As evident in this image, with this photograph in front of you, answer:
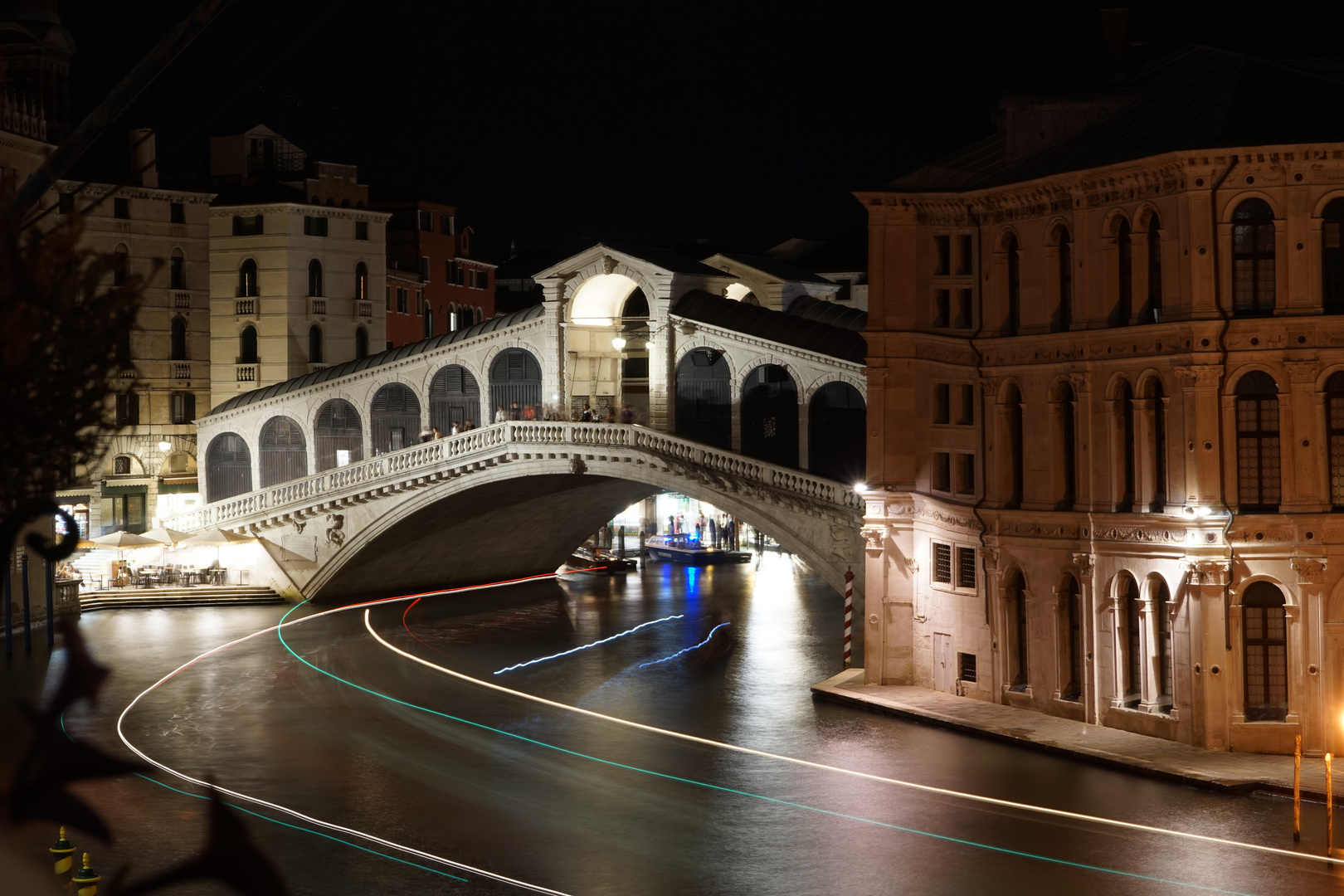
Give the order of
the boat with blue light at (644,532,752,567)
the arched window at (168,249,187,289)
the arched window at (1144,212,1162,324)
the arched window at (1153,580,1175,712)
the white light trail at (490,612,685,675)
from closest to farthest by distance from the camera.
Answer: the arched window at (1153,580,1175,712) < the arched window at (1144,212,1162,324) < the white light trail at (490,612,685,675) < the arched window at (168,249,187,289) < the boat with blue light at (644,532,752,567)

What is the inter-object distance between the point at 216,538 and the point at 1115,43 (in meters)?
32.5

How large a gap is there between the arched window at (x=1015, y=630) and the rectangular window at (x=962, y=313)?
17.6ft

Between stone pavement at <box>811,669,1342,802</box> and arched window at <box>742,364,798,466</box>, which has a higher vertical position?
arched window at <box>742,364,798,466</box>

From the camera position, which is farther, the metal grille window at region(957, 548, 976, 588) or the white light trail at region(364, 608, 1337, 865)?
the metal grille window at region(957, 548, 976, 588)

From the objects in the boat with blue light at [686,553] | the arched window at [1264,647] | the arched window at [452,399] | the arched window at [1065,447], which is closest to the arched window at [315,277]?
the arched window at [452,399]

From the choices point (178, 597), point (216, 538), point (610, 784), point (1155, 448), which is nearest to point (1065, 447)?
point (1155, 448)

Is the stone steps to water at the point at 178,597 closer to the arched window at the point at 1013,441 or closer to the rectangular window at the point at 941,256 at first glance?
the rectangular window at the point at 941,256

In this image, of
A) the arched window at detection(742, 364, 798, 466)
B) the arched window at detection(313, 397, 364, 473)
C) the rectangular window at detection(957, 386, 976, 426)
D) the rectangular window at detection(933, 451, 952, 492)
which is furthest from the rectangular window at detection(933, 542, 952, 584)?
the arched window at detection(313, 397, 364, 473)

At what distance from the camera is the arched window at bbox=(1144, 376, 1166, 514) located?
91.5ft

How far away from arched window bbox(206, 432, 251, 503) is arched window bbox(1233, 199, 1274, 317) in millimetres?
39347

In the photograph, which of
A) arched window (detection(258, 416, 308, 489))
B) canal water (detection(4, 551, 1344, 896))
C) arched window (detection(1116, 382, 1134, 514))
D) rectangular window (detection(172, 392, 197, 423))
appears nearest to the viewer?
canal water (detection(4, 551, 1344, 896))

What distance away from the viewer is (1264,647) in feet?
87.7

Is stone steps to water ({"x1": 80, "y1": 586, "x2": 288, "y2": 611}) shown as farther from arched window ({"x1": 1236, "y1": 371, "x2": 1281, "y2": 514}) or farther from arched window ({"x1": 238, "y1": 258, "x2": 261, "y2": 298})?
arched window ({"x1": 1236, "y1": 371, "x2": 1281, "y2": 514})

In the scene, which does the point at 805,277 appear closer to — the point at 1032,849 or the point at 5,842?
the point at 1032,849
